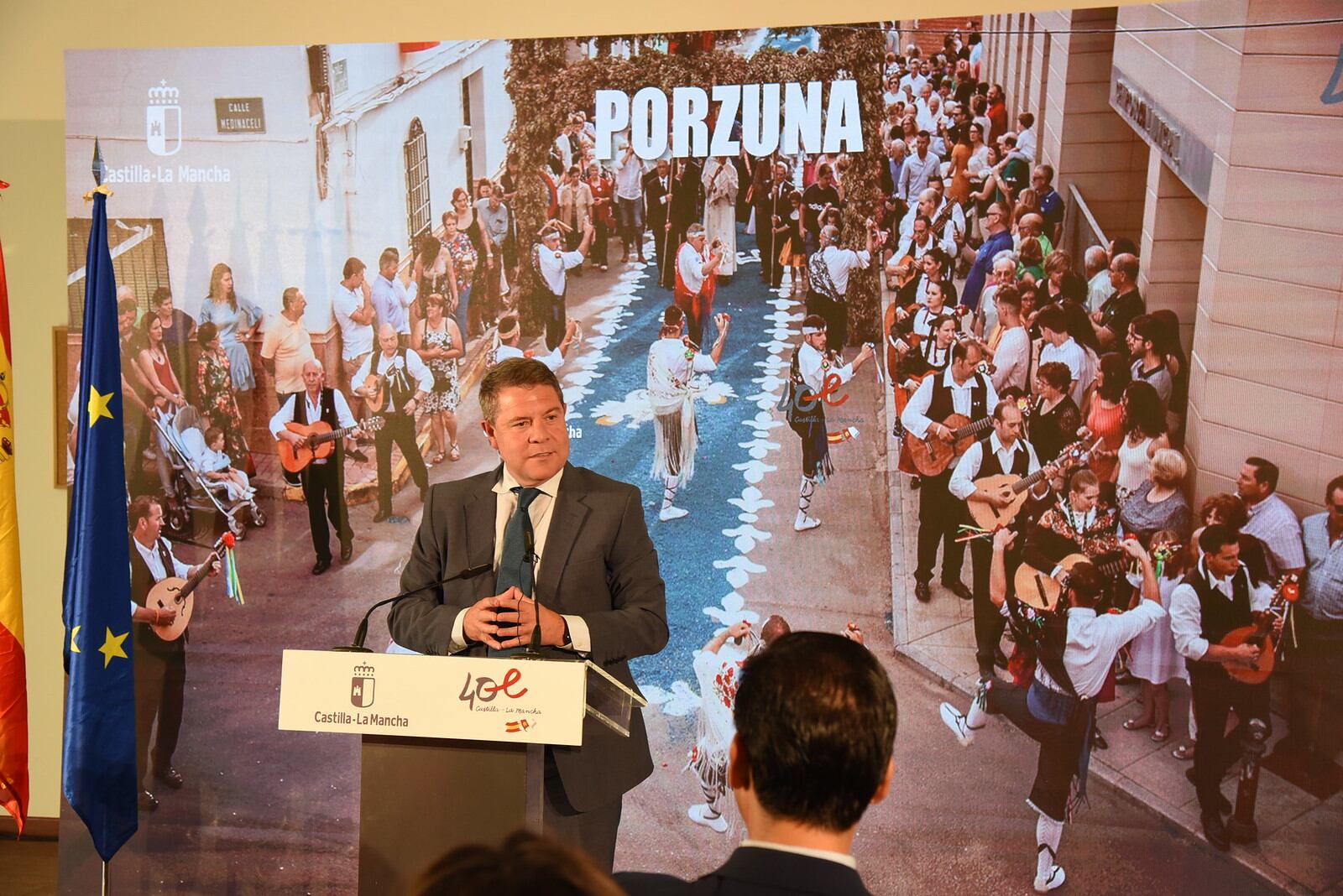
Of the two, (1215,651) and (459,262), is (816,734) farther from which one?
(459,262)

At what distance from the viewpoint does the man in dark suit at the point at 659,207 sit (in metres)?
3.94

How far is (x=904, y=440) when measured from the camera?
12.8ft

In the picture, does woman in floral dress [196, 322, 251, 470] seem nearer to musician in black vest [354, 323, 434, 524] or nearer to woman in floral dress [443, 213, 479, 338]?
musician in black vest [354, 323, 434, 524]

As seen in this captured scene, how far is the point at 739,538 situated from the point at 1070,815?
1404 mm

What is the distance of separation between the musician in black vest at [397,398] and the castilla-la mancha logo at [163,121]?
3.27ft

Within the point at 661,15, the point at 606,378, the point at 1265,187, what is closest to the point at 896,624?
the point at 606,378

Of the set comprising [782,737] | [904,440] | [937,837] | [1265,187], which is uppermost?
[1265,187]

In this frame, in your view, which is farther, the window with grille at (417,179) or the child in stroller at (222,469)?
the child in stroller at (222,469)

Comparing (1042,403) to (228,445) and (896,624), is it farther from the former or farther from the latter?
(228,445)

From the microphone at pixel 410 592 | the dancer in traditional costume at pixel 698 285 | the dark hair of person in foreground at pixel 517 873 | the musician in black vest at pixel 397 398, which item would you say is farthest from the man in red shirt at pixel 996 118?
the dark hair of person in foreground at pixel 517 873

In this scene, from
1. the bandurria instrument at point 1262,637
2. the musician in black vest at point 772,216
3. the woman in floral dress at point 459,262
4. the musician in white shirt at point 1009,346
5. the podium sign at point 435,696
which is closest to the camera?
the podium sign at point 435,696

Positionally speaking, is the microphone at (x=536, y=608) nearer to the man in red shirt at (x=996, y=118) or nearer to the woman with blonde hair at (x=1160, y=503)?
the woman with blonde hair at (x=1160, y=503)

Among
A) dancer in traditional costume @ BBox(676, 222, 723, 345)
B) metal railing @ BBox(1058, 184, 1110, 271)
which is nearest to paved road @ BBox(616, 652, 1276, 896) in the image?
dancer in traditional costume @ BBox(676, 222, 723, 345)

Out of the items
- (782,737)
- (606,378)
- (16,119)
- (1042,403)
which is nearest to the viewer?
(782,737)
